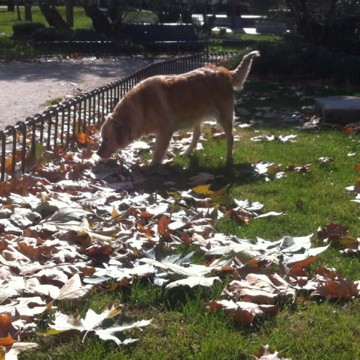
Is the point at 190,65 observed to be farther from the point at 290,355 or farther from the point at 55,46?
the point at 290,355

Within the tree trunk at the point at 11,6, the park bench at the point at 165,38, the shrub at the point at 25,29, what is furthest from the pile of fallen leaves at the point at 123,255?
the tree trunk at the point at 11,6

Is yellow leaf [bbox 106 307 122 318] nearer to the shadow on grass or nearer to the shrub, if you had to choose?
the shadow on grass

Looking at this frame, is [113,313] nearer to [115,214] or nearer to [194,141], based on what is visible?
[115,214]

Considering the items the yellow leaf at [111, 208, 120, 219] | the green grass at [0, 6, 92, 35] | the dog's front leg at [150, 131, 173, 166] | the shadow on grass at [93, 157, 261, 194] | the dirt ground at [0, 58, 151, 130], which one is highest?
the yellow leaf at [111, 208, 120, 219]

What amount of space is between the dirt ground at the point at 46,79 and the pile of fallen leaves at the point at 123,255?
5307 millimetres

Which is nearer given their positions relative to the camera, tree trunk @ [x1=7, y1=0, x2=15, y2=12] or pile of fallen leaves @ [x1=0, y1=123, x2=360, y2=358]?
pile of fallen leaves @ [x1=0, y1=123, x2=360, y2=358]

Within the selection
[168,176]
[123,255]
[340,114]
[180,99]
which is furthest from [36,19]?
[123,255]

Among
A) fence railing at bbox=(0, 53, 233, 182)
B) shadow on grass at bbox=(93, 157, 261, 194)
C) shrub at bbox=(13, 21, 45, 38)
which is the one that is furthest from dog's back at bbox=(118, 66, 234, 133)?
shrub at bbox=(13, 21, 45, 38)

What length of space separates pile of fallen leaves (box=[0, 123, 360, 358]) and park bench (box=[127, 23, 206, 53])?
2236cm

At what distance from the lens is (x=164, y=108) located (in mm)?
9000

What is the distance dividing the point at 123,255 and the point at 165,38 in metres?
25.6

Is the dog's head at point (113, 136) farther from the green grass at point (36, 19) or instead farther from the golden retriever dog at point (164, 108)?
the green grass at point (36, 19)

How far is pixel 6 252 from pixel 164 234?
1217 mm

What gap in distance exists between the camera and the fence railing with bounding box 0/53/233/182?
Result: 7.61 metres
